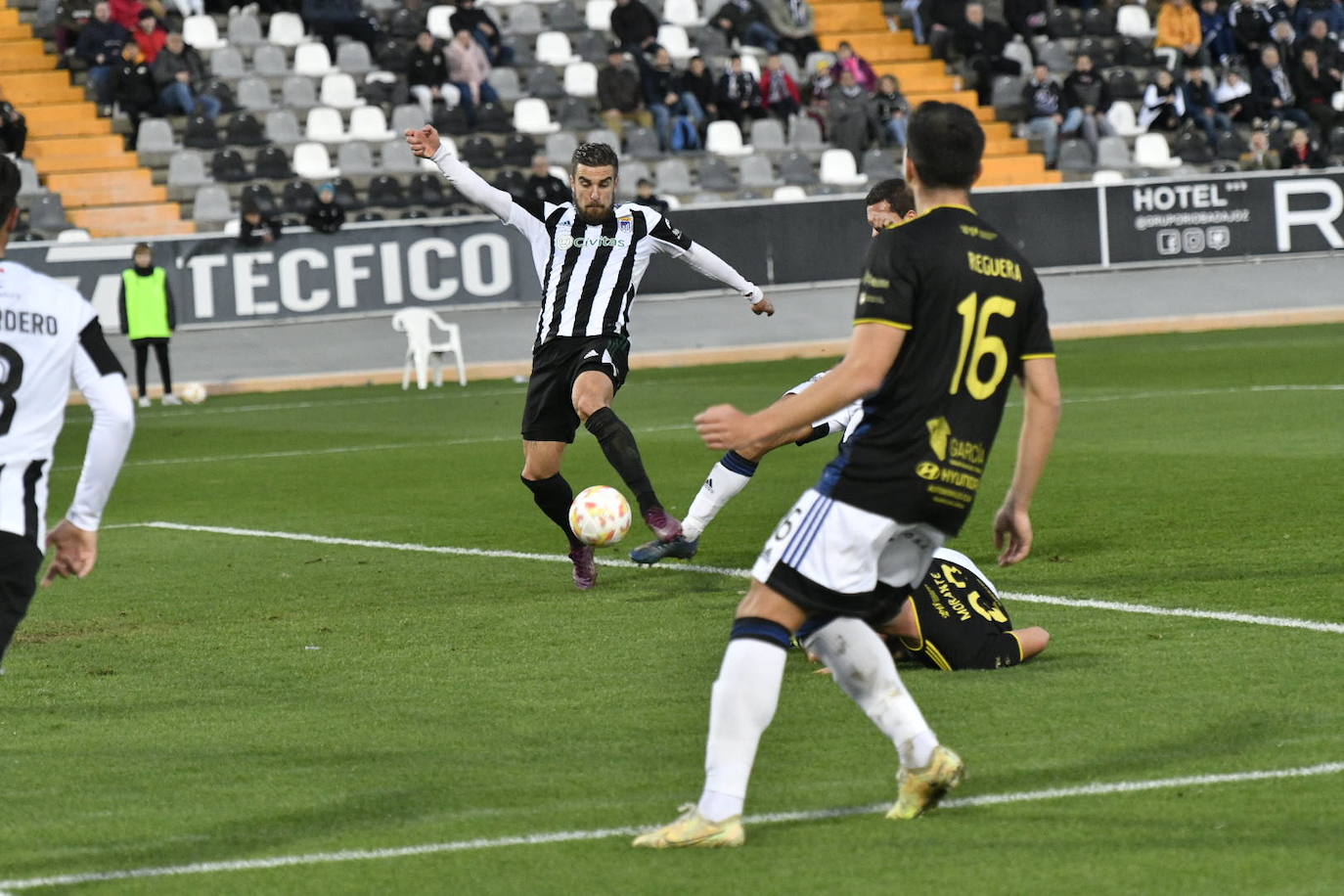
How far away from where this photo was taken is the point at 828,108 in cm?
3059

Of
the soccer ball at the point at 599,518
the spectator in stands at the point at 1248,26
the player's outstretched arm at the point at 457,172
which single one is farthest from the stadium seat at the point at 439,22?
the soccer ball at the point at 599,518

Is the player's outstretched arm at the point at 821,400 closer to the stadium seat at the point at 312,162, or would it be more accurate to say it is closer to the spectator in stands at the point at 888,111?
the stadium seat at the point at 312,162

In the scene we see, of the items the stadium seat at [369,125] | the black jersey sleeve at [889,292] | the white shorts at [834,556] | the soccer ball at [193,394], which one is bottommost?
the soccer ball at [193,394]

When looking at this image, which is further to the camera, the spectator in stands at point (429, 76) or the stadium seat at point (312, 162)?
the spectator in stands at point (429, 76)

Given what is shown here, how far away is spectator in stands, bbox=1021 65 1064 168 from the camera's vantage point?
3145cm

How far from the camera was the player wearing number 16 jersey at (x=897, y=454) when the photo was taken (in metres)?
4.86

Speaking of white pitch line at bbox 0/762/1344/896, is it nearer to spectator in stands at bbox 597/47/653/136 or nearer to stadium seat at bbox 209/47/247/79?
spectator in stands at bbox 597/47/653/136

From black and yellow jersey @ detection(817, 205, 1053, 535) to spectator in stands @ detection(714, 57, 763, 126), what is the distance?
25.5 metres

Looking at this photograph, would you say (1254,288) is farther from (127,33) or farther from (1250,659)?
(1250,659)

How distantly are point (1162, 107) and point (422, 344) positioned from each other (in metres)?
13.3

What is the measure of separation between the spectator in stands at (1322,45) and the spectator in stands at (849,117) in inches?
298

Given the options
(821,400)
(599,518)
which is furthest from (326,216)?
(821,400)

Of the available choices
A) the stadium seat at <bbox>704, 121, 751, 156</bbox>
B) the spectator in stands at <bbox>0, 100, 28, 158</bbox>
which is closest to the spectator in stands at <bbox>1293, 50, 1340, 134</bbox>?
the stadium seat at <bbox>704, 121, 751, 156</bbox>

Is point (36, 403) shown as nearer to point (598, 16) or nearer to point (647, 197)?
point (647, 197)
